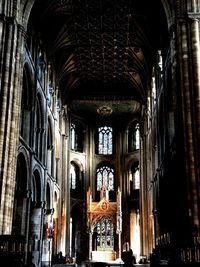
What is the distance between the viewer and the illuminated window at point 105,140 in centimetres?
4906

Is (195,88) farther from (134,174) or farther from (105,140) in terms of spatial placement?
(105,140)

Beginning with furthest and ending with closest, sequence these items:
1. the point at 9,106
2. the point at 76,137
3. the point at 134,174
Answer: the point at 76,137 → the point at 134,174 → the point at 9,106

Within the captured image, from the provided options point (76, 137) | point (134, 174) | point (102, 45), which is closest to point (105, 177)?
point (134, 174)

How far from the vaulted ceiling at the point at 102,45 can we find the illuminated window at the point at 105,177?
793 cm

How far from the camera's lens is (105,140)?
4953 cm

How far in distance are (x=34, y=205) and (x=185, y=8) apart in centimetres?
1600

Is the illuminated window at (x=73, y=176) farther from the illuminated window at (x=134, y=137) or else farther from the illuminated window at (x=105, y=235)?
the illuminated window at (x=134, y=137)

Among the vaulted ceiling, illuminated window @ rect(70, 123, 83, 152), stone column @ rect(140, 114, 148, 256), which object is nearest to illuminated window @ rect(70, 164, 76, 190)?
illuminated window @ rect(70, 123, 83, 152)

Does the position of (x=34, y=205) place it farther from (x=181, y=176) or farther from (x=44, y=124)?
(x=181, y=176)

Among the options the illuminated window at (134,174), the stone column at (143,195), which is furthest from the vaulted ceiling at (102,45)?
the illuminated window at (134,174)

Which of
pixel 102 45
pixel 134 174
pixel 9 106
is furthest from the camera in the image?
pixel 134 174

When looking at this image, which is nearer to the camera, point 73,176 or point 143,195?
point 143,195

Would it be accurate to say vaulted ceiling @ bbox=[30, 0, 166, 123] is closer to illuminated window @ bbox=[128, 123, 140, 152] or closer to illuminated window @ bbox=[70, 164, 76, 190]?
illuminated window @ bbox=[128, 123, 140, 152]

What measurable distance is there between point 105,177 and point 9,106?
1142 inches
